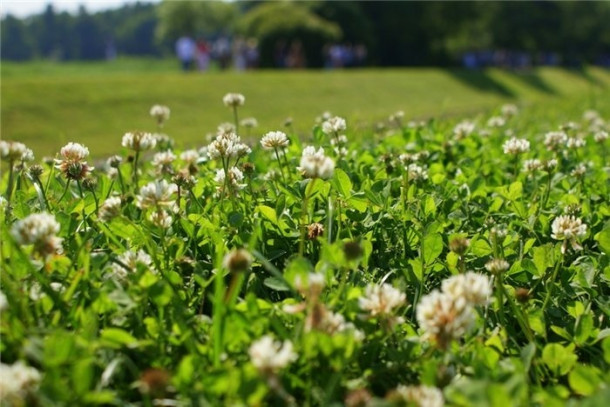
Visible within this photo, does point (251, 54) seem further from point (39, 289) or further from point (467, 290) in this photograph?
point (467, 290)

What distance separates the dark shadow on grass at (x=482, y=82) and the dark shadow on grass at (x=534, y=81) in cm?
151

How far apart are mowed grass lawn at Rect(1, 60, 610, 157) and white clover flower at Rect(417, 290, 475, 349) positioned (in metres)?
3.28

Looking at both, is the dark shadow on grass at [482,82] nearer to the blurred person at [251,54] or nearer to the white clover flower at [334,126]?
the blurred person at [251,54]

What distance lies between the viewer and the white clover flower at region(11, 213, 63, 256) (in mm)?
1133

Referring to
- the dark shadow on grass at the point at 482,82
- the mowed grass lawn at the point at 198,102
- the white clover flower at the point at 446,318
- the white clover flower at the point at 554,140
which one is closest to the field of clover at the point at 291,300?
the white clover flower at the point at 446,318

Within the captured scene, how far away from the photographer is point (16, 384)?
0.86 meters

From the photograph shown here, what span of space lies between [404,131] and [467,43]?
35145 mm

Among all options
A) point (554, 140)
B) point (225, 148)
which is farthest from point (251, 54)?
point (225, 148)

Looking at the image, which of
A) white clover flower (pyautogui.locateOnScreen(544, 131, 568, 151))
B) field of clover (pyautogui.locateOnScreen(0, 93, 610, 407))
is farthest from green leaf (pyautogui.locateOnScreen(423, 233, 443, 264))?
white clover flower (pyautogui.locateOnScreen(544, 131, 568, 151))

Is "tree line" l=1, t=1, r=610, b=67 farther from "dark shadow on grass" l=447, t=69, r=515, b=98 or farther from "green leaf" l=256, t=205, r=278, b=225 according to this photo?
"green leaf" l=256, t=205, r=278, b=225

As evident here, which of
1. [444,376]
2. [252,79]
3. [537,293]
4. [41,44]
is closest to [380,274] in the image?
[537,293]

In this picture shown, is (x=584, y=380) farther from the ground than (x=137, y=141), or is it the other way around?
(x=137, y=141)

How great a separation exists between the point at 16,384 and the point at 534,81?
89.5 ft

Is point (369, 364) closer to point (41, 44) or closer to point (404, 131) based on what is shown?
point (404, 131)
